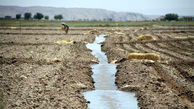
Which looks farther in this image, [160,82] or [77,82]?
[77,82]

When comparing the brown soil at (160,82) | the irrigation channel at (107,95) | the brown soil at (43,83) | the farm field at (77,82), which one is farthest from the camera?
the irrigation channel at (107,95)

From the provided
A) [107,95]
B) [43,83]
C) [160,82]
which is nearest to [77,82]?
[43,83]

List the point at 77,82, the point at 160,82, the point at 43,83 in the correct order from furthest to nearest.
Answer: the point at 77,82, the point at 160,82, the point at 43,83

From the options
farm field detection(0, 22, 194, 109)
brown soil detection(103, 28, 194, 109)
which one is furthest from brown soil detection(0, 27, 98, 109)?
brown soil detection(103, 28, 194, 109)

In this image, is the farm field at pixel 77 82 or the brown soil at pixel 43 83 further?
the farm field at pixel 77 82

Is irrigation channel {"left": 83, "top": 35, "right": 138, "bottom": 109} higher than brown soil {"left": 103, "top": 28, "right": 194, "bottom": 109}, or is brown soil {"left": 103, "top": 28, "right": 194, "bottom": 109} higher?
brown soil {"left": 103, "top": 28, "right": 194, "bottom": 109}

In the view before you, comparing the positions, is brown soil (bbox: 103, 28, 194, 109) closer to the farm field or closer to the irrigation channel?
the farm field

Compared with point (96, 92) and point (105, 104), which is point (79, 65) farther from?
point (105, 104)

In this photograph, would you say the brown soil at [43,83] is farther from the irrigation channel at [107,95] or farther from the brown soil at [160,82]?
the brown soil at [160,82]

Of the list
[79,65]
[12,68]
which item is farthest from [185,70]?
[12,68]

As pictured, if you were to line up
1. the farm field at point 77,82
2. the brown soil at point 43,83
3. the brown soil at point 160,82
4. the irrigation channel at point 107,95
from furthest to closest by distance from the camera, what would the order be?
the irrigation channel at point 107,95 < the brown soil at point 160,82 < the farm field at point 77,82 < the brown soil at point 43,83

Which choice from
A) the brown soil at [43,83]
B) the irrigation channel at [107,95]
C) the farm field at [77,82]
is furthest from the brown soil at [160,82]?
the brown soil at [43,83]

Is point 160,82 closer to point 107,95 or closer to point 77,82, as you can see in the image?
point 107,95

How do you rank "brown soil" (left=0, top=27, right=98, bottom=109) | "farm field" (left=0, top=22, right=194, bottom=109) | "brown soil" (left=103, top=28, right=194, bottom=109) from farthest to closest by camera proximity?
"brown soil" (left=103, top=28, right=194, bottom=109) < "farm field" (left=0, top=22, right=194, bottom=109) < "brown soil" (left=0, top=27, right=98, bottom=109)
